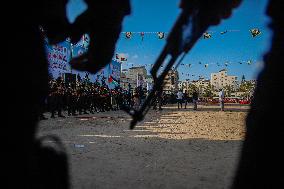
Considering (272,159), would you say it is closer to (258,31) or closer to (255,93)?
(255,93)

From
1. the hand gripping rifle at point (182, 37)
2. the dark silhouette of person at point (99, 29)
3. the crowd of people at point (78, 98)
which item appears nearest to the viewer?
the hand gripping rifle at point (182, 37)

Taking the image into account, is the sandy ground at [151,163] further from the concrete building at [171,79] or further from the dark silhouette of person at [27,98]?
the dark silhouette of person at [27,98]

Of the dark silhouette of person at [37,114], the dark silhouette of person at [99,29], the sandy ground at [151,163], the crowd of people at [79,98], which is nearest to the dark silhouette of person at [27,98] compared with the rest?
the dark silhouette of person at [37,114]

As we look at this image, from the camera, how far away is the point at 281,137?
1.03 meters

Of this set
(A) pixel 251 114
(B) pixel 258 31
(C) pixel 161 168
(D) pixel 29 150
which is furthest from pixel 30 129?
(B) pixel 258 31

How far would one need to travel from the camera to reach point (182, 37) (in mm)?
1490

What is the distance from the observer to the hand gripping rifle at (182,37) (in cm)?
140

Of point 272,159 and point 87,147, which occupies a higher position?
point 272,159

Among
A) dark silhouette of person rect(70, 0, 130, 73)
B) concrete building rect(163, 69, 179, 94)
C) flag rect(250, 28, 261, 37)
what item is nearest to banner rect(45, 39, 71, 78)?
flag rect(250, 28, 261, 37)

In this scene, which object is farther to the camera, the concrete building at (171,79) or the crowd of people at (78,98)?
the crowd of people at (78,98)

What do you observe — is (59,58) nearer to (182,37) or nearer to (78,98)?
(78,98)

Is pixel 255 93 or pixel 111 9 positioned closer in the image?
pixel 255 93

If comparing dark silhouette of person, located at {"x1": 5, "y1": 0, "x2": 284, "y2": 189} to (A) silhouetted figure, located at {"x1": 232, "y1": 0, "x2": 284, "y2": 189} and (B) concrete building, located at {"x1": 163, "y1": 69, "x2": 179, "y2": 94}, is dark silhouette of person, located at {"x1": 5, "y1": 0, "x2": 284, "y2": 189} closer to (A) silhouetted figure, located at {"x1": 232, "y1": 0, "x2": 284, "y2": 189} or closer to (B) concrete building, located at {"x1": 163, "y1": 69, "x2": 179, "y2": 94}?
→ (A) silhouetted figure, located at {"x1": 232, "y1": 0, "x2": 284, "y2": 189}

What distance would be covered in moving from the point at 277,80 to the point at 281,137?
16cm
